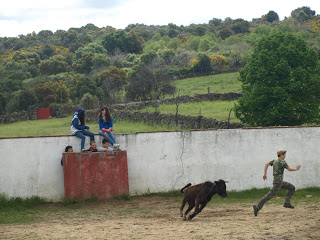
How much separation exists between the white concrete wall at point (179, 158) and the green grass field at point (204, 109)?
17.9 metres

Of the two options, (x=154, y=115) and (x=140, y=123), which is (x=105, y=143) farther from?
(x=140, y=123)

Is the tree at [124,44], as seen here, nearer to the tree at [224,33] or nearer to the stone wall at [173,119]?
the tree at [224,33]

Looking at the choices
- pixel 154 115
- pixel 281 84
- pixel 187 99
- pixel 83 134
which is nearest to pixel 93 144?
pixel 83 134

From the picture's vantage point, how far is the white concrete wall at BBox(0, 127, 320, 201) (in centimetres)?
1620

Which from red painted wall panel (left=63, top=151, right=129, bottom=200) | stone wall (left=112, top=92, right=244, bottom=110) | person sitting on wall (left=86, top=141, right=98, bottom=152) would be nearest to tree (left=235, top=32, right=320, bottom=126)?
stone wall (left=112, top=92, right=244, bottom=110)

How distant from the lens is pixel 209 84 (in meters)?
61.4

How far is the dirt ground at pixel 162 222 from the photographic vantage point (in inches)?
406

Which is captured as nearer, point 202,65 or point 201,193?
point 201,193

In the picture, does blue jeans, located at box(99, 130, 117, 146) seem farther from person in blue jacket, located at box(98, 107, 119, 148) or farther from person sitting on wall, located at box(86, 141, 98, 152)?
person sitting on wall, located at box(86, 141, 98, 152)

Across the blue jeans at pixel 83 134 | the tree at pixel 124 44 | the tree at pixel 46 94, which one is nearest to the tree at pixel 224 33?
the tree at pixel 124 44

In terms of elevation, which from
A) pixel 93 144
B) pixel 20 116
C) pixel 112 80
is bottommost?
pixel 93 144

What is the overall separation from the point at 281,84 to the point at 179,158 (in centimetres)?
1575

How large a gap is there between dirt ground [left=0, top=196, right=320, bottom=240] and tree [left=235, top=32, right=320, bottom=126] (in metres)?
15.9

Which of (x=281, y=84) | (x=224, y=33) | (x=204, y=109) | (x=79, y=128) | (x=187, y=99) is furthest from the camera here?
(x=224, y=33)
